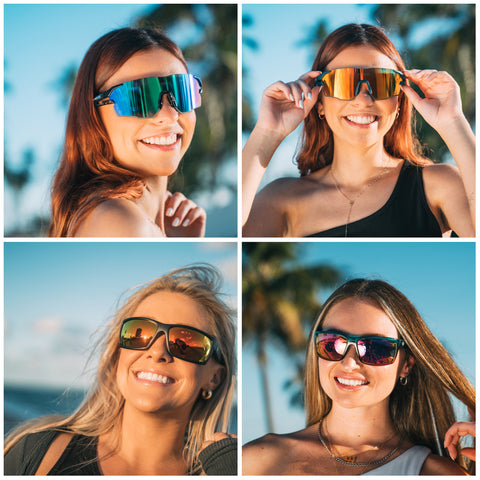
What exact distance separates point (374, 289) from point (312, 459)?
0.85 metres

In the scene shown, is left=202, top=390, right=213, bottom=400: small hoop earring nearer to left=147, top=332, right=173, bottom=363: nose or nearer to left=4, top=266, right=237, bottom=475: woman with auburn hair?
left=4, top=266, right=237, bottom=475: woman with auburn hair

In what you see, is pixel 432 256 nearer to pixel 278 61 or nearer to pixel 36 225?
pixel 278 61

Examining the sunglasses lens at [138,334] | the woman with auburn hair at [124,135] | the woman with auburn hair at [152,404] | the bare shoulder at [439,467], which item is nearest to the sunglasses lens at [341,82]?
the woman with auburn hair at [124,135]

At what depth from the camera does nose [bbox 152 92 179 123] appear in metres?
2.88

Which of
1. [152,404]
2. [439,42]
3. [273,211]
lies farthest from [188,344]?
[439,42]

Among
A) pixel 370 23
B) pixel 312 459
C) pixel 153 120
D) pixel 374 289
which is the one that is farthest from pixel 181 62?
pixel 312 459

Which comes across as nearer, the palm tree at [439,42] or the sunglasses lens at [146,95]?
the sunglasses lens at [146,95]

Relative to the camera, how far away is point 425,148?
9.86ft

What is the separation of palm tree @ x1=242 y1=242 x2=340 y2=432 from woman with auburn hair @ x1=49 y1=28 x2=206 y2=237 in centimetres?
A: 49

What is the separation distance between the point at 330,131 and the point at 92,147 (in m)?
1.11

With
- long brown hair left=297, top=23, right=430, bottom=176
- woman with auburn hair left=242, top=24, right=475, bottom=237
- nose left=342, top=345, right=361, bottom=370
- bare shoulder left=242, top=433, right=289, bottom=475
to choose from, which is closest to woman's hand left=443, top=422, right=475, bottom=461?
nose left=342, top=345, right=361, bottom=370

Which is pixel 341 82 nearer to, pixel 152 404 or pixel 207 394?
pixel 207 394

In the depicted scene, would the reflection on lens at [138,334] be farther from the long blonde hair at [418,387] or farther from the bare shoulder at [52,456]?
the long blonde hair at [418,387]

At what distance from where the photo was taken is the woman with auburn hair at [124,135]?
2.88 metres
